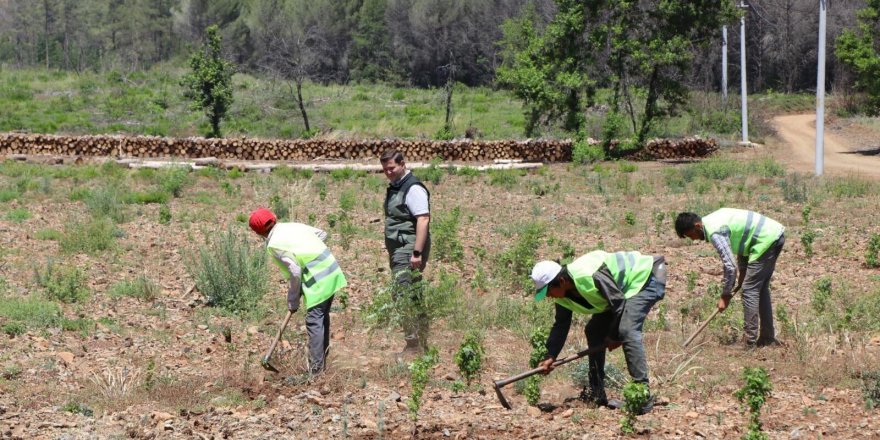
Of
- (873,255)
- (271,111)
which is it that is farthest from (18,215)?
(271,111)

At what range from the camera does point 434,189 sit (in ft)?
63.4

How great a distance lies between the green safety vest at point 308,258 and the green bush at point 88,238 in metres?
5.80

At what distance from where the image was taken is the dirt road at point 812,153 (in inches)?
945

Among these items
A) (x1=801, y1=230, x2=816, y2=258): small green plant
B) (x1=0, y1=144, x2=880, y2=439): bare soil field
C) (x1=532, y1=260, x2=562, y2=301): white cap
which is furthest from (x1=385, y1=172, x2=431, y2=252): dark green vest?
(x1=801, y1=230, x2=816, y2=258): small green plant

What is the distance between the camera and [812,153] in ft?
92.4

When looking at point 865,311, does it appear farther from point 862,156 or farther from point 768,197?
point 862,156

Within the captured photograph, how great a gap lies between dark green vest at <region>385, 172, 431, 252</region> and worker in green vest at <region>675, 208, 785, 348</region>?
2.14 m

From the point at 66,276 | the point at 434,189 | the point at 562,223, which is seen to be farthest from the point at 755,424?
the point at 434,189

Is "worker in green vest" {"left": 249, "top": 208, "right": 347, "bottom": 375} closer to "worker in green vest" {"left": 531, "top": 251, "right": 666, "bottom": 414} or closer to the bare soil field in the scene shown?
the bare soil field

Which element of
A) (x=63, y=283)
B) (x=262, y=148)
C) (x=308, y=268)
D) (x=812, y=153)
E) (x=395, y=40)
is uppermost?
(x=395, y=40)

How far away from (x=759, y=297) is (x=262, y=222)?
4.22m

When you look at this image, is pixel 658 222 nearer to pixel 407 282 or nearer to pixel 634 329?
pixel 407 282

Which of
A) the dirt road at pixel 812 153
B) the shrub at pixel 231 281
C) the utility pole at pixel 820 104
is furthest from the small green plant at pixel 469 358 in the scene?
the dirt road at pixel 812 153

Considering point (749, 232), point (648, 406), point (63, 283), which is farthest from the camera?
point (63, 283)
